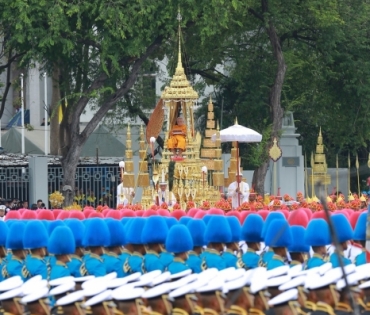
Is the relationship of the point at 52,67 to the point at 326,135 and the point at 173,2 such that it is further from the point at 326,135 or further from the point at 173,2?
the point at 326,135

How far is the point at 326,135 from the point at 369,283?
26199 mm

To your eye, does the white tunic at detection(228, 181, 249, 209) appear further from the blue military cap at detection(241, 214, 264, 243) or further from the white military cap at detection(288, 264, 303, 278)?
the white military cap at detection(288, 264, 303, 278)

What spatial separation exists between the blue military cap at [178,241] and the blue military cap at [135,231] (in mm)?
833

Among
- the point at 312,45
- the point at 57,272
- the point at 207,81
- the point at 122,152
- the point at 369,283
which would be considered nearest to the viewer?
the point at 369,283

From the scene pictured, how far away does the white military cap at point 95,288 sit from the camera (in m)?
11.6

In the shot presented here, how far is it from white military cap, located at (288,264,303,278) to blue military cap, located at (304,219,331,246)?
0.32 metres

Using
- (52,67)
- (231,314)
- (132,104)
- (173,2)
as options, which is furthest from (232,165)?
(231,314)

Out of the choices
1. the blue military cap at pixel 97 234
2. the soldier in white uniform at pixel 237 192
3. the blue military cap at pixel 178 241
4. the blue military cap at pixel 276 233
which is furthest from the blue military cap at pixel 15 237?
the soldier in white uniform at pixel 237 192

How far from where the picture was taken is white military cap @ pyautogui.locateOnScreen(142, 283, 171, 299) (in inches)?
456

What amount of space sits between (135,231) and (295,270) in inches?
95.3

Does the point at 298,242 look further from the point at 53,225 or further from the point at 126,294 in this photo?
the point at 53,225

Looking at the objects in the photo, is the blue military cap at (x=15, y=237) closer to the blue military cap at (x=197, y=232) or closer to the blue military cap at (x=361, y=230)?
the blue military cap at (x=197, y=232)

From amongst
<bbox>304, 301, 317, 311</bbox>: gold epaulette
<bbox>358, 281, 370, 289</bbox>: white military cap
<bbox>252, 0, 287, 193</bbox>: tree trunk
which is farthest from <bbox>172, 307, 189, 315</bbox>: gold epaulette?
<bbox>252, 0, 287, 193</bbox>: tree trunk

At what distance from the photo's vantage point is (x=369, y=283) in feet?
39.5
